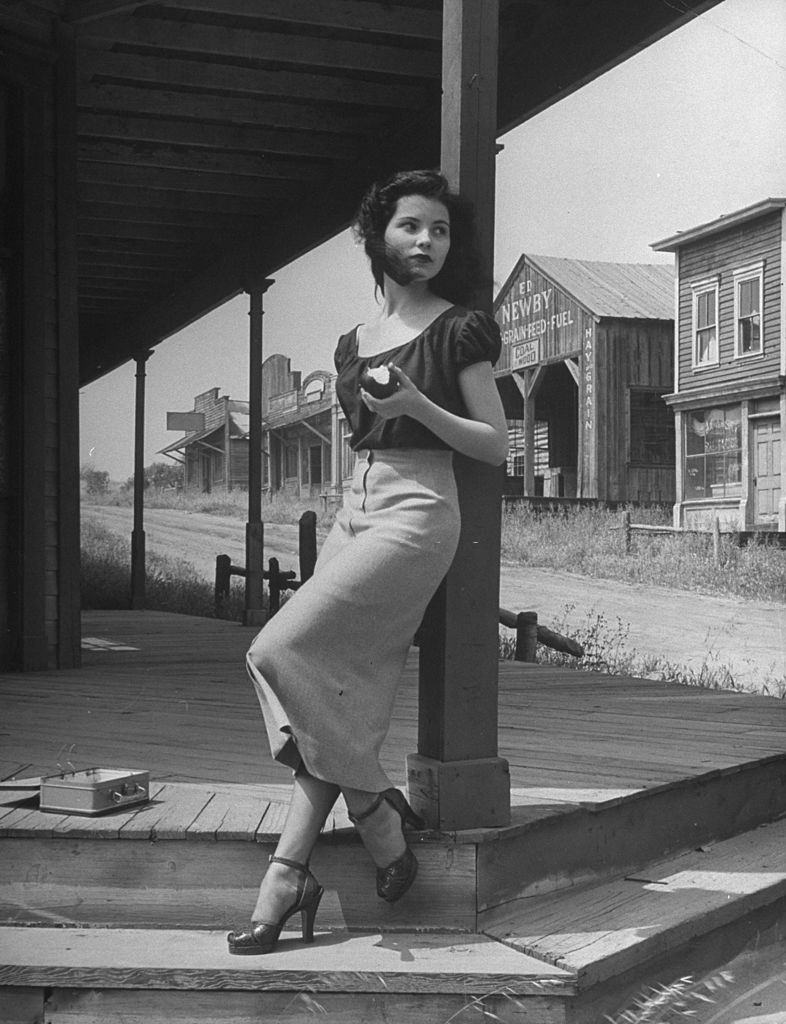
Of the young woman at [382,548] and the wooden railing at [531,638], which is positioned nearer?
the young woman at [382,548]

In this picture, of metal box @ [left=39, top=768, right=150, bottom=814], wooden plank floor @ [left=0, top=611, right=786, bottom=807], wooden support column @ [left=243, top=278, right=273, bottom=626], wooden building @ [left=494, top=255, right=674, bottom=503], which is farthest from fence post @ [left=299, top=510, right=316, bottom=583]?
metal box @ [left=39, top=768, right=150, bottom=814]

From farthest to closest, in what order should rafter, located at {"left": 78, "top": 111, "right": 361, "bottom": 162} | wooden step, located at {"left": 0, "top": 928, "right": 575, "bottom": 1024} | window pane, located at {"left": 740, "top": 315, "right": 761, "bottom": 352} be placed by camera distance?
rafter, located at {"left": 78, "top": 111, "right": 361, "bottom": 162}, window pane, located at {"left": 740, "top": 315, "right": 761, "bottom": 352}, wooden step, located at {"left": 0, "top": 928, "right": 575, "bottom": 1024}

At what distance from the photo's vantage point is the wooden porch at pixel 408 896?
2297 mm

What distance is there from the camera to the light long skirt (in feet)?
7.79

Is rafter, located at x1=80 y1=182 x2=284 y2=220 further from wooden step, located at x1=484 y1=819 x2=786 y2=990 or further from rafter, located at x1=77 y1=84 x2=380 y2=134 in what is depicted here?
wooden step, located at x1=484 y1=819 x2=786 y2=990

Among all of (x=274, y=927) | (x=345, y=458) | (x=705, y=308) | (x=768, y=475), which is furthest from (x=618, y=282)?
(x=274, y=927)

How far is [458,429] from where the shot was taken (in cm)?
244

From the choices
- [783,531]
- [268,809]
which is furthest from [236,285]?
[268,809]

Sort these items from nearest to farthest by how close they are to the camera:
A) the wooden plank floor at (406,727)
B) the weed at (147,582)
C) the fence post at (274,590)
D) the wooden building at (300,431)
→ the wooden plank floor at (406,727)
the wooden building at (300,431)
the fence post at (274,590)
the weed at (147,582)

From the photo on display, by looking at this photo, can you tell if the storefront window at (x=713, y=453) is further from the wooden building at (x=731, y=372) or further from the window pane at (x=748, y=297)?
the window pane at (x=748, y=297)

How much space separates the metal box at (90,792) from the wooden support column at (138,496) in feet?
21.2

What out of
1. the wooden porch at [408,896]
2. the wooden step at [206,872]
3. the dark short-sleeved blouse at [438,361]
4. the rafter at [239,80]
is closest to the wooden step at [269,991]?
the wooden porch at [408,896]

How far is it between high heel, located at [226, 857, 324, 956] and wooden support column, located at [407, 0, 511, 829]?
32 cm

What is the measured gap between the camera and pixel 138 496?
29.9 feet
